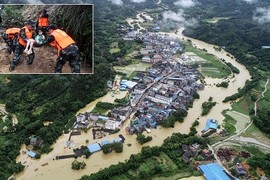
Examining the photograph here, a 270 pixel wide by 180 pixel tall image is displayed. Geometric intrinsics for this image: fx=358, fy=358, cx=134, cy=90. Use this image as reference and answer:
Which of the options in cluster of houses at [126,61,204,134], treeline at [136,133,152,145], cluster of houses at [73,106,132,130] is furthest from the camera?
cluster of houses at [126,61,204,134]

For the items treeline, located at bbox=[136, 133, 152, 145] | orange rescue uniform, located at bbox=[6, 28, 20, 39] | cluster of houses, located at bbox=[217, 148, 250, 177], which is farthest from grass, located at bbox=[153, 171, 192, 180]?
orange rescue uniform, located at bbox=[6, 28, 20, 39]

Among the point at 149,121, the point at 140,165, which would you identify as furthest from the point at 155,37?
the point at 140,165

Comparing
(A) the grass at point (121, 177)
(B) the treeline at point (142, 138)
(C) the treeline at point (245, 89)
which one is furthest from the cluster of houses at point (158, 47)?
(A) the grass at point (121, 177)

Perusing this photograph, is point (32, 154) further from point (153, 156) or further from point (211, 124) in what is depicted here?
point (211, 124)

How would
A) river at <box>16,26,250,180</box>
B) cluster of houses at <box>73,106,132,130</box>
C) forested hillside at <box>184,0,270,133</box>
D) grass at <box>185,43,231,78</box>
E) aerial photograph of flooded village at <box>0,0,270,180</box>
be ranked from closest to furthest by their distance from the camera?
1. river at <box>16,26,250,180</box>
2. aerial photograph of flooded village at <box>0,0,270,180</box>
3. cluster of houses at <box>73,106,132,130</box>
4. forested hillside at <box>184,0,270,133</box>
5. grass at <box>185,43,231,78</box>

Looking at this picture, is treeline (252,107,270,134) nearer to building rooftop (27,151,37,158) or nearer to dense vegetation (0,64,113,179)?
dense vegetation (0,64,113,179)

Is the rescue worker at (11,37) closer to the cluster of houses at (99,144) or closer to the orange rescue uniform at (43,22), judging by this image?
the orange rescue uniform at (43,22)
